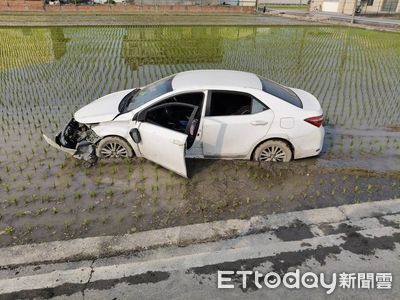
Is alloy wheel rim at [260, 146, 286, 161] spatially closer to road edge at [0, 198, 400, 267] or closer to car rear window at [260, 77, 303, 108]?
car rear window at [260, 77, 303, 108]

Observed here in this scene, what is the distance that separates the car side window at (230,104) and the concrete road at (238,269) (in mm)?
2316

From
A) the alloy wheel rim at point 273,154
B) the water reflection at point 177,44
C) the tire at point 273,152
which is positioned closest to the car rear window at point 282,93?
the tire at point 273,152

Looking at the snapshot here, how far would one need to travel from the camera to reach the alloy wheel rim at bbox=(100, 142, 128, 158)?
241 inches

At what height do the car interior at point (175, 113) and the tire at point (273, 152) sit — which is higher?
the car interior at point (175, 113)

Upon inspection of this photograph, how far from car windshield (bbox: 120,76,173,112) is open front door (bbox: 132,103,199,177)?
0.97 feet

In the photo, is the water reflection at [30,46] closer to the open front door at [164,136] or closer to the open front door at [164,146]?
the open front door at [164,136]

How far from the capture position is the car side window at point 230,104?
5719 mm

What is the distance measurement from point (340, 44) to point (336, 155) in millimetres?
17619

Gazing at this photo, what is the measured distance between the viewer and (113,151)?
6.18 m

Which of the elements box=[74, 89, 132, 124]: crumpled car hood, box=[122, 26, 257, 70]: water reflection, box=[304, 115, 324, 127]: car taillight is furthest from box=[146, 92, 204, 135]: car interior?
box=[122, 26, 257, 70]: water reflection

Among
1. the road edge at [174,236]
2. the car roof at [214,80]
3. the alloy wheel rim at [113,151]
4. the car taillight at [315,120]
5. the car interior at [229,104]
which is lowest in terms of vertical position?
the road edge at [174,236]

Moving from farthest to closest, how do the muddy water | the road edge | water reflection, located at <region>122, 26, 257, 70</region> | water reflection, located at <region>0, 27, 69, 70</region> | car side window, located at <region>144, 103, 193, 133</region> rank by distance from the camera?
water reflection, located at <region>122, 26, 257, 70</region> < water reflection, located at <region>0, 27, 69, 70</region> < car side window, located at <region>144, 103, 193, 133</region> < the muddy water < the road edge

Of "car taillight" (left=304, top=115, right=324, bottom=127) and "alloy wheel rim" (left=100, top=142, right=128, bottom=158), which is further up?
"car taillight" (left=304, top=115, right=324, bottom=127)

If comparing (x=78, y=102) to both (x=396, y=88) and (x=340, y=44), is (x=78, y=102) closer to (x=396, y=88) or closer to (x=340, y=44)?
(x=396, y=88)
